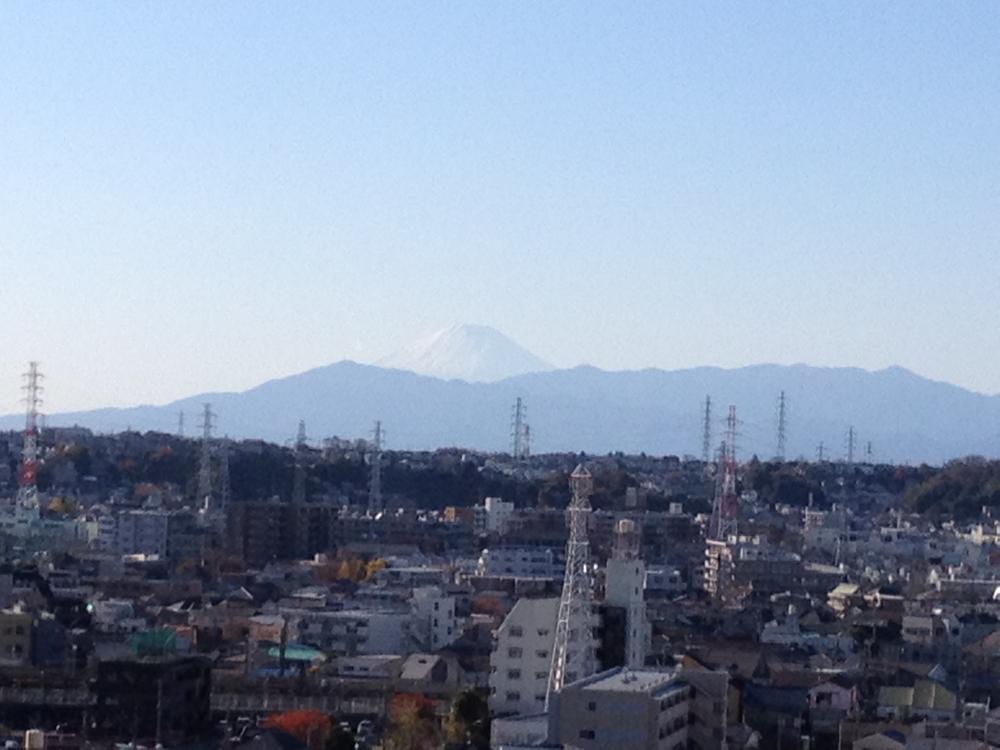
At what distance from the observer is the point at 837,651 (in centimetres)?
Answer: 2320

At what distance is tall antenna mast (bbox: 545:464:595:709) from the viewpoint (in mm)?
14820

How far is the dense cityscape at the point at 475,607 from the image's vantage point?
587 inches

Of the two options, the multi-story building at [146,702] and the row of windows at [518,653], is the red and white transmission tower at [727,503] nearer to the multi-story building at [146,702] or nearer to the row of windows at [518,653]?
the row of windows at [518,653]

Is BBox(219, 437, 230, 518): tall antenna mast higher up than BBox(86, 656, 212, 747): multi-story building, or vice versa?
BBox(219, 437, 230, 518): tall antenna mast

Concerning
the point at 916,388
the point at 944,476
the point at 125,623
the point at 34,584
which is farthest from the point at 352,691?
the point at 916,388

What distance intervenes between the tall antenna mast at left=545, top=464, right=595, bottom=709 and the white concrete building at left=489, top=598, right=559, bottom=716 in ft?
4.33

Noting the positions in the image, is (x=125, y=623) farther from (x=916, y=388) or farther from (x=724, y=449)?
(x=916, y=388)

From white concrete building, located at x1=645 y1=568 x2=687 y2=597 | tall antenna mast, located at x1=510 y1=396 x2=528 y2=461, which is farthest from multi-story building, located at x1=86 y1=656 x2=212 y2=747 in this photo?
tall antenna mast, located at x1=510 y1=396 x2=528 y2=461

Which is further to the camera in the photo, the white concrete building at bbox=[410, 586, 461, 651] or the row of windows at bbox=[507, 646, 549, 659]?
the white concrete building at bbox=[410, 586, 461, 651]

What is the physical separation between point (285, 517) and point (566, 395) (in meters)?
124

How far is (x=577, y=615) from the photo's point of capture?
15.2 meters

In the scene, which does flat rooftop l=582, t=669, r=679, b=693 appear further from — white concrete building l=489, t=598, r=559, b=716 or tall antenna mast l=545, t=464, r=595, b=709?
white concrete building l=489, t=598, r=559, b=716

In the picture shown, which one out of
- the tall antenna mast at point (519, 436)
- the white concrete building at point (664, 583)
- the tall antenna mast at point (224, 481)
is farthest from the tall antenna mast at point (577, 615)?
the tall antenna mast at point (519, 436)

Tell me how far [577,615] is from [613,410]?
134 metres
